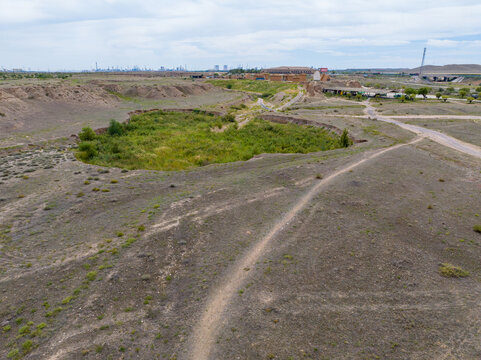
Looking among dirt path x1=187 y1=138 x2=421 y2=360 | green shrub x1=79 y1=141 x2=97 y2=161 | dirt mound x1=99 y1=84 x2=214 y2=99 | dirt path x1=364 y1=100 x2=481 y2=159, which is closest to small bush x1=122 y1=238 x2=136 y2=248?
dirt path x1=187 y1=138 x2=421 y2=360

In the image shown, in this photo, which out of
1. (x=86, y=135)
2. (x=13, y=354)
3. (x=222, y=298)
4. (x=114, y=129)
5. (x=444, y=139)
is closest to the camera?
(x=13, y=354)

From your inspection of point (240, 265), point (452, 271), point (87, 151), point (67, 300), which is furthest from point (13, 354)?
point (87, 151)

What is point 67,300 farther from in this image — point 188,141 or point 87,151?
point 188,141

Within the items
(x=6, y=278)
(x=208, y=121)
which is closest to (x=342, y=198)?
(x=6, y=278)

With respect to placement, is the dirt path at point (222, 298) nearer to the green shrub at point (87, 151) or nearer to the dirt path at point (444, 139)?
the green shrub at point (87, 151)

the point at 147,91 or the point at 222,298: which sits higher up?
the point at 147,91

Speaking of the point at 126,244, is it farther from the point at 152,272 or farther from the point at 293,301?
the point at 293,301
